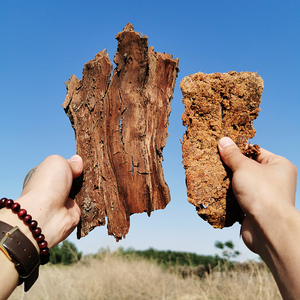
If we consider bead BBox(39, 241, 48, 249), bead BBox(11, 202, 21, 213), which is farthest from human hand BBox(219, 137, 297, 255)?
bead BBox(11, 202, 21, 213)

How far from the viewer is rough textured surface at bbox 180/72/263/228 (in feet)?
6.48

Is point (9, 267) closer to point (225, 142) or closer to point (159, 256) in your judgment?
point (225, 142)

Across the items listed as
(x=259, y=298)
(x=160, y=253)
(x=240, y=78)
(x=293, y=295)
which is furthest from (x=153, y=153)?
(x=160, y=253)

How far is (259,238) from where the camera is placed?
1.74 metres

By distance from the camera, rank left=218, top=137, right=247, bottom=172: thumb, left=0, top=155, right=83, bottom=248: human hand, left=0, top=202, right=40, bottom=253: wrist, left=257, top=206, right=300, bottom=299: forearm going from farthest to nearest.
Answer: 1. left=218, top=137, right=247, bottom=172: thumb
2. left=0, top=155, right=83, bottom=248: human hand
3. left=0, top=202, right=40, bottom=253: wrist
4. left=257, top=206, right=300, bottom=299: forearm

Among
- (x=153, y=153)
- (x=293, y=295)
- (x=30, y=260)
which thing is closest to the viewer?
(x=293, y=295)

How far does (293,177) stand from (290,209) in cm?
30

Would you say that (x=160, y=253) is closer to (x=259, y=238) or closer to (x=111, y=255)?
(x=111, y=255)

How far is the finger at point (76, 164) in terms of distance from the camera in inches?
80.1

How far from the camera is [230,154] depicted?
1.95 metres

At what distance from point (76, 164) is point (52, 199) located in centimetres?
31

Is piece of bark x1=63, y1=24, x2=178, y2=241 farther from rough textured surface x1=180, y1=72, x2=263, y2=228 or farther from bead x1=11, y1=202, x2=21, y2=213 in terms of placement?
bead x1=11, y1=202, x2=21, y2=213

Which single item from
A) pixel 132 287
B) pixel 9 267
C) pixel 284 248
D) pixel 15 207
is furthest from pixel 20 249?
pixel 132 287

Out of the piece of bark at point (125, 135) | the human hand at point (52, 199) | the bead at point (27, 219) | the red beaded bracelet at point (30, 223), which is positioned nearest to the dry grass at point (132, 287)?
the piece of bark at point (125, 135)
